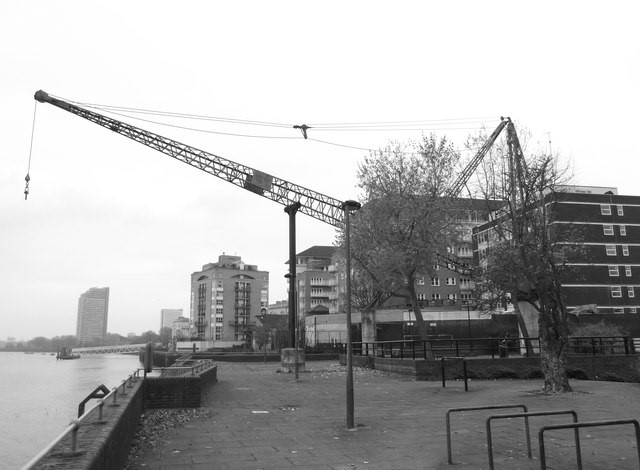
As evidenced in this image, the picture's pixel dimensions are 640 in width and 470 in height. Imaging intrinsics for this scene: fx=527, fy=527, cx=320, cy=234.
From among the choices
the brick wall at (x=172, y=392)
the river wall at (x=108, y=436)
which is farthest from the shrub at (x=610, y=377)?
the river wall at (x=108, y=436)

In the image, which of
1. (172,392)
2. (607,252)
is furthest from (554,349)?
(607,252)

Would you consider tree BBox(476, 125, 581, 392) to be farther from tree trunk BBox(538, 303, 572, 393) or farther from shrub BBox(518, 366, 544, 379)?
shrub BBox(518, 366, 544, 379)

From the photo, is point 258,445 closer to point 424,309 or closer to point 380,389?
point 380,389

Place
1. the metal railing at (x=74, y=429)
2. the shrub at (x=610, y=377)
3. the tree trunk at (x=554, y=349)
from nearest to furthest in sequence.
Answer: the metal railing at (x=74, y=429) < the tree trunk at (x=554, y=349) < the shrub at (x=610, y=377)

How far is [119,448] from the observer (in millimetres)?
6855

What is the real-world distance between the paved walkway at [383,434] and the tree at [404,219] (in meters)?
10.4

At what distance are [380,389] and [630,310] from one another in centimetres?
5854

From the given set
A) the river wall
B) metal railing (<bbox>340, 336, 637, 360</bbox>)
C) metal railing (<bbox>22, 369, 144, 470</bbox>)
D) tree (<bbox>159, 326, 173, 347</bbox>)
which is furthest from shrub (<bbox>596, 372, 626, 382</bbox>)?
tree (<bbox>159, 326, 173, 347</bbox>)

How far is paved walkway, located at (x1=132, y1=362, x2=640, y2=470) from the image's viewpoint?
7.85m

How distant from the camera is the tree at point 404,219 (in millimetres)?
27219

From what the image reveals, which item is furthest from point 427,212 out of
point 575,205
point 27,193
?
point 575,205

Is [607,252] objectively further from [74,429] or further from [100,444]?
[74,429]

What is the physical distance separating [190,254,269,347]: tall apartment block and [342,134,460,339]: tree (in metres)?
120

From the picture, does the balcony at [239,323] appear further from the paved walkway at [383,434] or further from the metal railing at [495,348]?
the paved walkway at [383,434]
